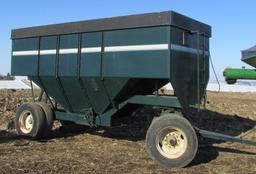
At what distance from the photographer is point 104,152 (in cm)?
923

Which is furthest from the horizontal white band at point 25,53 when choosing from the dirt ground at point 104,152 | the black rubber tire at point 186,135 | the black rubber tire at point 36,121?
the black rubber tire at point 186,135

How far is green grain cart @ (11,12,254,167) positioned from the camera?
27.6 ft

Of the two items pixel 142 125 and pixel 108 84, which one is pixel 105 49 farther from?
pixel 142 125

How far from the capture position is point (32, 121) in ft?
35.1

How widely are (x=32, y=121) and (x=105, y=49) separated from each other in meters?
2.59

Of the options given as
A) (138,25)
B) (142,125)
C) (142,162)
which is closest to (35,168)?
(142,162)

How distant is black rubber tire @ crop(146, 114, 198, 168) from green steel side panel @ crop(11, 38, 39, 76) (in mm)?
3691

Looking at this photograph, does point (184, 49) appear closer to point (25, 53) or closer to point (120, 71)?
point (120, 71)

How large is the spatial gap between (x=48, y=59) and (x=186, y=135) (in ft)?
12.8

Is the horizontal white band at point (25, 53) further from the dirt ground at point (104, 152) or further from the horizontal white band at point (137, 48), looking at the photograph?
the horizontal white band at point (137, 48)

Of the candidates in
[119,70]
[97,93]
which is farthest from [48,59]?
[119,70]

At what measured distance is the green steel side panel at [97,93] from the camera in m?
9.65

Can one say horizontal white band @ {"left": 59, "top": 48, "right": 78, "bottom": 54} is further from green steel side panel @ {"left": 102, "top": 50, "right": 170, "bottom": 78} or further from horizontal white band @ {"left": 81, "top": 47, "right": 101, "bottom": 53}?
green steel side panel @ {"left": 102, "top": 50, "right": 170, "bottom": 78}

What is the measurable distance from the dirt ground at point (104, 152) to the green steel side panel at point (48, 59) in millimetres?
1473
